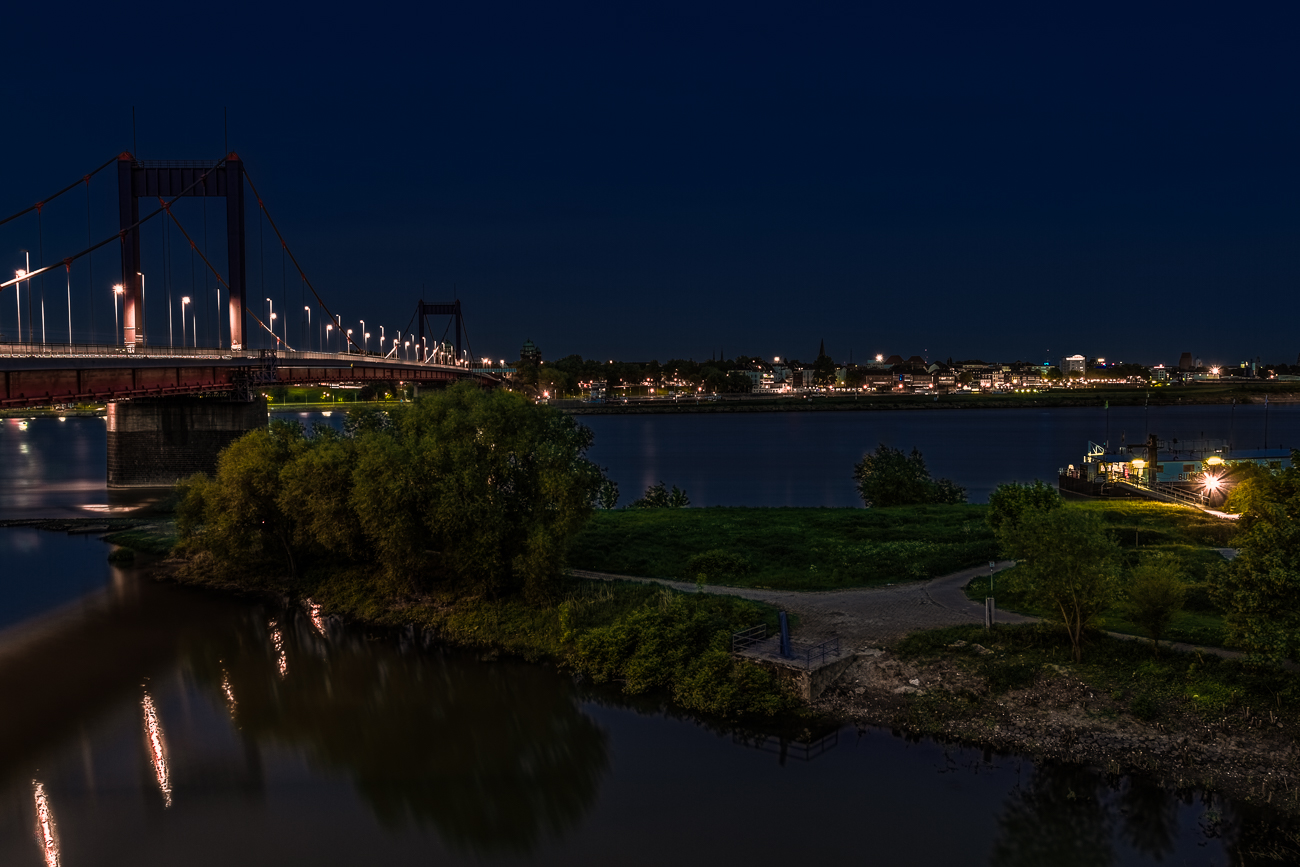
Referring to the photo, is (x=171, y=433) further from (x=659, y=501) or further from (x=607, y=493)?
(x=607, y=493)

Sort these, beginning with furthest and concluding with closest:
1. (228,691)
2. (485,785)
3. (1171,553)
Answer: (1171,553), (228,691), (485,785)

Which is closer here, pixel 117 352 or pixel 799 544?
pixel 799 544

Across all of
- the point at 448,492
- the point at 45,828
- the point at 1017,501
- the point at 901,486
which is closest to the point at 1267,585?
the point at 1017,501

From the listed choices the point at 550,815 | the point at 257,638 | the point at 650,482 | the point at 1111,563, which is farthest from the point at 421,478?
the point at 650,482

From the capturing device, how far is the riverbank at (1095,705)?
15.2m

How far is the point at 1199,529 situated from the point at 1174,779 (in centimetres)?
1949

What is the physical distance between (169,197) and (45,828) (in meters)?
48.3

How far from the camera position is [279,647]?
25125 millimetres

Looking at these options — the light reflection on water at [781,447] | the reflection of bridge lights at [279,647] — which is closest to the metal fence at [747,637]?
the reflection of bridge lights at [279,647]

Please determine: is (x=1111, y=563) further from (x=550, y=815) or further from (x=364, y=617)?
(x=364, y=617)

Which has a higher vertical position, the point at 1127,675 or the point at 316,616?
the point at 1127,675

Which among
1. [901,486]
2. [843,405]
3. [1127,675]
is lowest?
[1127,675]

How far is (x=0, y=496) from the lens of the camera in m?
57.1

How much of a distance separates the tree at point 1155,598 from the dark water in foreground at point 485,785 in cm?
394
